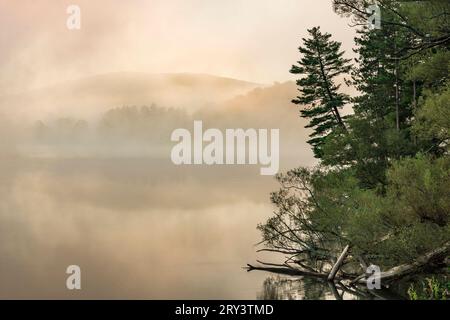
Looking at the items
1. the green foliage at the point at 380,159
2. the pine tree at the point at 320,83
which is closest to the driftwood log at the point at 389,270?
the green foliage at the point at 380,159

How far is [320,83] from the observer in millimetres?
31828

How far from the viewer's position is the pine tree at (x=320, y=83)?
31.4 m

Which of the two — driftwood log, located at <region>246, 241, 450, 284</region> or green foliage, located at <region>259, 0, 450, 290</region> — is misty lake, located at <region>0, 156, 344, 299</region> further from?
green foliage, located at <region>259, 0, 450, 290</region>

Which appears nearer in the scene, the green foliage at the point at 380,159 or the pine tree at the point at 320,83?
the green foliage at the point at 380,159

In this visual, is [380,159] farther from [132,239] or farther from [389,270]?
[132,239]

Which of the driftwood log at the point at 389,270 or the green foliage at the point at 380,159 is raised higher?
the green foliage at the point at 380,159

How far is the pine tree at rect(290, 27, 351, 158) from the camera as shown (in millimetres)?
31359

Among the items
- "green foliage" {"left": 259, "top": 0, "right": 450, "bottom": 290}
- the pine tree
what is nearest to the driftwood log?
"green foliage" {"left": 259, "top": 0, "right": 450, "bottom": 290}

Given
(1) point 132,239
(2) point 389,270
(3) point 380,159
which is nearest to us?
(2) point 389,270

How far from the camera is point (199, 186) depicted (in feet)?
249

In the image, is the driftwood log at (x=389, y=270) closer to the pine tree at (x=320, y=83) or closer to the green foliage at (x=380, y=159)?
the green foliage at (x=380, y=159)

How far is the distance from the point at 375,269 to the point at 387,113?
12472 millimetres

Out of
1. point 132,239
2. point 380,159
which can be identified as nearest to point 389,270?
point 380,159
